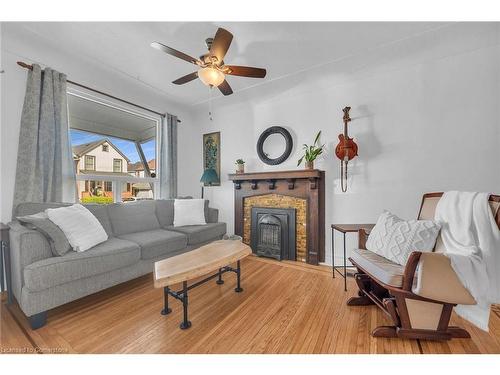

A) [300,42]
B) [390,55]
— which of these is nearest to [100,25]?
[300,42]

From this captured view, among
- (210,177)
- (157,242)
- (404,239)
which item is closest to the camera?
(404,239)

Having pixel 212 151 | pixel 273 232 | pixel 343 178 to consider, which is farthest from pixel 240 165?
pixel 343 178

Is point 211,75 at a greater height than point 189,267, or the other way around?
point 211,75

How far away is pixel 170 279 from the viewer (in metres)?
1.38

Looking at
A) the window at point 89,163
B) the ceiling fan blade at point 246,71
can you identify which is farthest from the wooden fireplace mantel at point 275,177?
the window at point 89,163

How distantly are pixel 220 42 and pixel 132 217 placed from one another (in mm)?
2211

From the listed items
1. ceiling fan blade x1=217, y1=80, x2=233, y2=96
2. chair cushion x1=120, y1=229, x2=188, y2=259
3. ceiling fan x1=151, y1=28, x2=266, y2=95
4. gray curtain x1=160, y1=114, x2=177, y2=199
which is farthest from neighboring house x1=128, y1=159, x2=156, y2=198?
ceiling fan x1=151, y1=28, x2=266, y2=95

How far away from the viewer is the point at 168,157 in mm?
3545

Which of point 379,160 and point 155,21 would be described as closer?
point 155,21

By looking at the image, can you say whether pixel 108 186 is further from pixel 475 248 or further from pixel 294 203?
pixel 475 248

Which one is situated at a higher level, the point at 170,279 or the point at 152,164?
the point at 152,164

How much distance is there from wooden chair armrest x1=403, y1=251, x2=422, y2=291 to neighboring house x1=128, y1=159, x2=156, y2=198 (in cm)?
346
